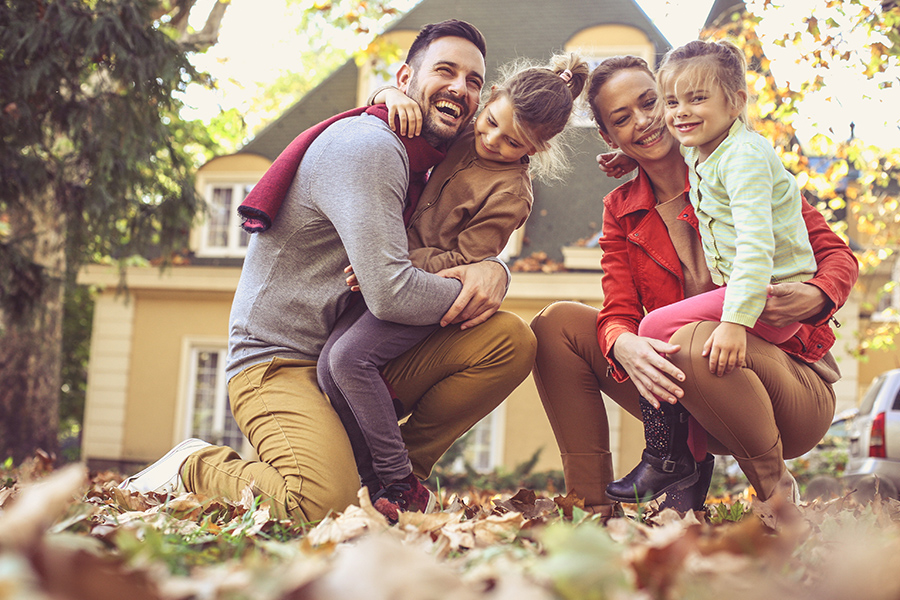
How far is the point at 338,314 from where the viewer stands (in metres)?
2.74

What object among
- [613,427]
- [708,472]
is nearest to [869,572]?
[708,472]

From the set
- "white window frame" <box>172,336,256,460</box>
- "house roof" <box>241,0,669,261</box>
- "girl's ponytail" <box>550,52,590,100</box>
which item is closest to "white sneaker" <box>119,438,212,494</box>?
"girl's ponytail" <box>550,52,590,100</box>

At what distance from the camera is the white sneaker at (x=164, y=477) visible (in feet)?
8.42

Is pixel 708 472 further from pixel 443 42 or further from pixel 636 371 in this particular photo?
pixel 443 42

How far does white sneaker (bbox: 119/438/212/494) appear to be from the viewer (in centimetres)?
257

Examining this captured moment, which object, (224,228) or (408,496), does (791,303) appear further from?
(224,228)

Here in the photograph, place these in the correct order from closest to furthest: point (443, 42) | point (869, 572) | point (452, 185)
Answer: point (869, 572), point (452, 185), point (443, 42)

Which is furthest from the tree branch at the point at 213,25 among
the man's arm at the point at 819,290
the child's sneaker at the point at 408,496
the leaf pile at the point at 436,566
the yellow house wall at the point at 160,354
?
the leaf pile at the point at 436,566

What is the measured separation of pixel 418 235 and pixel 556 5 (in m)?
11.3

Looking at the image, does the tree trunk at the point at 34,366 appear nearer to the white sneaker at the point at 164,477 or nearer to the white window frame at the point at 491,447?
the white window frame at the point at 491,447

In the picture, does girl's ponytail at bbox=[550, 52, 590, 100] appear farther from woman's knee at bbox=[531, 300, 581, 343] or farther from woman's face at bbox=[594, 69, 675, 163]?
woman's knee at bbox=[531, 300, 581, 343]

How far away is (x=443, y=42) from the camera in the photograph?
286cm

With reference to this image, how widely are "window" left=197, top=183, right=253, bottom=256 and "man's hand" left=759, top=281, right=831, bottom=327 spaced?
11041 mm

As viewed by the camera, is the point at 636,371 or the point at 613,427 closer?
the point at 636,371
